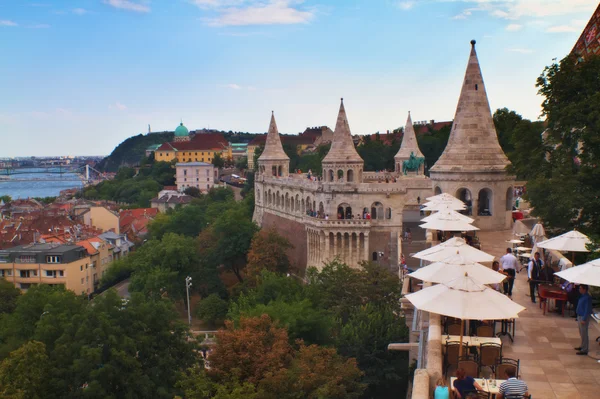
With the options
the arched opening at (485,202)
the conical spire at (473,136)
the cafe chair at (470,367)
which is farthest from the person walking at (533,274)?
the conical spire at (473,136)

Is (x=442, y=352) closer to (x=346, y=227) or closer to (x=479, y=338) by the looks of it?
(x=479, y=338)

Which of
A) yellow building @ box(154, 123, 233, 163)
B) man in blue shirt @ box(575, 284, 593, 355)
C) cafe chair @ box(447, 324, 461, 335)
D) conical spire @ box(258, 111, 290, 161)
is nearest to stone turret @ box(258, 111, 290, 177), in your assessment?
conical spire @ box(258, 111, 290, 161)

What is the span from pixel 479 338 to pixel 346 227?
106 ft

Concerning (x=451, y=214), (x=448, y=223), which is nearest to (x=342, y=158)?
(x=451, y=214)

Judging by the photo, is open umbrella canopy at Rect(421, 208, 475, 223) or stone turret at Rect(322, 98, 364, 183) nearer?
open umbrella canopy at Rect(421, 208, 475, 223)

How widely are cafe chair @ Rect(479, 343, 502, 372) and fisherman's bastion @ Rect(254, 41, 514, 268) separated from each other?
602 inches

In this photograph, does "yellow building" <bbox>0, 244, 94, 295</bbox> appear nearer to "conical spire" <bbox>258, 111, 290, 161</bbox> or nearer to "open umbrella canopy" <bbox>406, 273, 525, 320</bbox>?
"conical spire" <bbox>258, 111, 290, 161</bbox>

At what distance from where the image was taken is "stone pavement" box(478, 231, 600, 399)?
10180mm

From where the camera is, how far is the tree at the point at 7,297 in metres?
40.1

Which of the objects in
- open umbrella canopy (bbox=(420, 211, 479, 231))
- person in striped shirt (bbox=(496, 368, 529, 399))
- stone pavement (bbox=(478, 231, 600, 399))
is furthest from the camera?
open umbrella canopy (bbox=(420, 211, 479, 231))

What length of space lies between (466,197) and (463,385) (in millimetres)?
18060

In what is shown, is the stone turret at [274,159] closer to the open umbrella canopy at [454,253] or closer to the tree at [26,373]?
the tree at [26,373]

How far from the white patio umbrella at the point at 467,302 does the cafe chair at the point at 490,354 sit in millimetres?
408

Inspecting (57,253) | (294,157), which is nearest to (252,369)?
(57,253)
